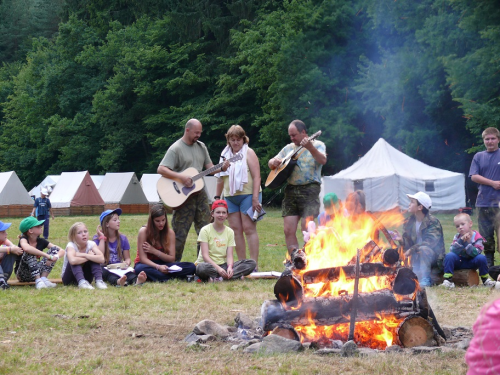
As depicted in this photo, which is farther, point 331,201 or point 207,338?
point 331,201

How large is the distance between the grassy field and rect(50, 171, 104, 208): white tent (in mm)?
26010

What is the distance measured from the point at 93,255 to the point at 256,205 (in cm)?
212

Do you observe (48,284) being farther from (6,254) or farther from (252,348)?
(252,348)

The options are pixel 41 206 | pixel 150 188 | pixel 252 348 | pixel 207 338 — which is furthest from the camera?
pixel 150 188

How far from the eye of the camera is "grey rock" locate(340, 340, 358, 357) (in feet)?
15.2

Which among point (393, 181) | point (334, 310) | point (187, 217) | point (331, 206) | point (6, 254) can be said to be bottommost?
point (334, 310)

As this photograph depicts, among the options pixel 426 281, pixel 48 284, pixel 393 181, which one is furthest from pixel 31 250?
pixel 393 181

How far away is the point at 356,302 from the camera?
16.9ft

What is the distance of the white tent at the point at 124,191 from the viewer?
113 ft

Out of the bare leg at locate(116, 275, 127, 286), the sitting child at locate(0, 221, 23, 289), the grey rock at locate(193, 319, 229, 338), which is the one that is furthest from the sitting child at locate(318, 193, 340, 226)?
the sitting child at locate(0, 221, 23, 289)

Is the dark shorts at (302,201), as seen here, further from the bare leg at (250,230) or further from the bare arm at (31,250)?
Answer: the bare arm at (31,250)

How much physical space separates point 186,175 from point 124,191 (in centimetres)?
2578

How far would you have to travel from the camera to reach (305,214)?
8.53 m

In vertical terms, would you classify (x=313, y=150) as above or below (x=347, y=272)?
above
